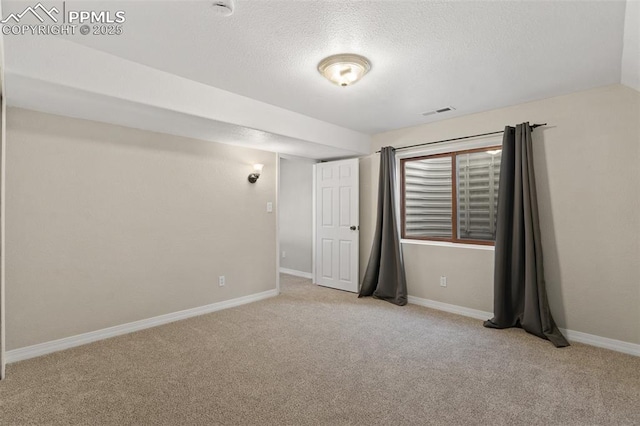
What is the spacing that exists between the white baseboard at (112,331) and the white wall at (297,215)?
1.94 m

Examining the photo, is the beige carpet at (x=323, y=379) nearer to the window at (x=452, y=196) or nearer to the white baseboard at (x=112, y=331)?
the white baseboard at (x=112, y=331)

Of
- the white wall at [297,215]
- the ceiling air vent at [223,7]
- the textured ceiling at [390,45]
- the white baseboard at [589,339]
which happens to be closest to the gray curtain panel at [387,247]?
the white baseboard at [589,339]

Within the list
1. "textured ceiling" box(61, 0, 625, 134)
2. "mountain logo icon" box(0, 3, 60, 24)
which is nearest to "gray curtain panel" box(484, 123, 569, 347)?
"textured ceiling" box(61, 0, 625, 134)

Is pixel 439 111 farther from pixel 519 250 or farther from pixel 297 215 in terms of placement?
pixel 297 215

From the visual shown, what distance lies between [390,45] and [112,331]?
3.60m

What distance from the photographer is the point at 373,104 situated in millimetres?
3660

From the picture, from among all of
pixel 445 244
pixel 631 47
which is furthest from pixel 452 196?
pixel 631 47

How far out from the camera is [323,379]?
97.3 inches

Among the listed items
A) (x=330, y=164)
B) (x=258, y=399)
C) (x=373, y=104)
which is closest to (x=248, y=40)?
(x=373, y=104)

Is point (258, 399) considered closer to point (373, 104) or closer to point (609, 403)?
point (609, 403)

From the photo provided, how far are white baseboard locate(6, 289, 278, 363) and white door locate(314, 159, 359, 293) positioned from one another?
1350 millimetres

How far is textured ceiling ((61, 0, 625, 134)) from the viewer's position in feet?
6.61

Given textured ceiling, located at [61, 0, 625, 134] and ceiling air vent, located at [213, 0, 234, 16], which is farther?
textured ceiling, located at [61, 0, 625, 134]

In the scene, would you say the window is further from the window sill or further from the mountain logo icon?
the mountain logo icon
